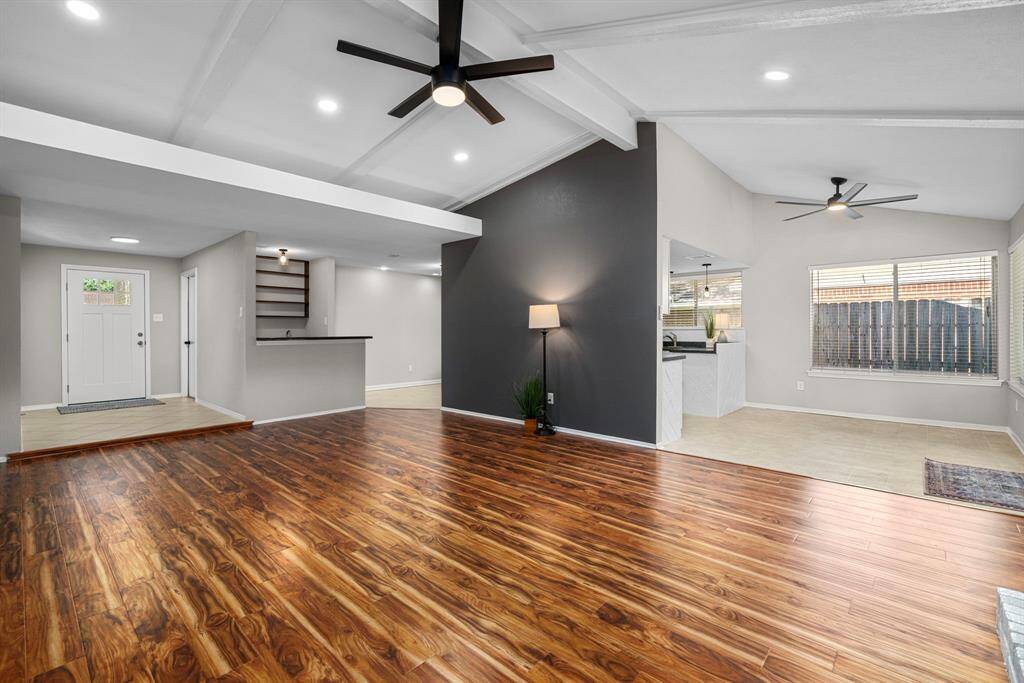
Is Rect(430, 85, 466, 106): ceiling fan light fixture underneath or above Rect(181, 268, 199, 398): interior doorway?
above

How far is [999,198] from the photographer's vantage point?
14.8ft

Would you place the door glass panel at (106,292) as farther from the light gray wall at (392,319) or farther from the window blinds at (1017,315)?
the window blinds at (1017,315)

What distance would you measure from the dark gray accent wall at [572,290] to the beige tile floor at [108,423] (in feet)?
10.9

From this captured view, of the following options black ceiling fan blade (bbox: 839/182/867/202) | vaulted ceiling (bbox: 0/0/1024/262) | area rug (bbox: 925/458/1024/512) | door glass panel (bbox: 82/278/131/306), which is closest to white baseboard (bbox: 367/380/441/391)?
door glass panel (bbox: 82/278/131/306)

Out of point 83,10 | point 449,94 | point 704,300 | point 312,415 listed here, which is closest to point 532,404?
point 312,415

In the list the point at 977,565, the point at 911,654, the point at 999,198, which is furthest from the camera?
the point at 999,198

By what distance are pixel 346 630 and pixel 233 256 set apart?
571cm

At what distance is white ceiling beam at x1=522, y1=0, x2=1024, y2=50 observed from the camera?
229 cm

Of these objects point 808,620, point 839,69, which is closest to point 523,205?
point 839,69

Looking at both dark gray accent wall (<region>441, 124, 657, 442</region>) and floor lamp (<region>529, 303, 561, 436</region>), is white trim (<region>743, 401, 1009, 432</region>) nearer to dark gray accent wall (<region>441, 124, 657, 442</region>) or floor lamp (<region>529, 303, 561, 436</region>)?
dark gray accent wall (<region>441, 124, 657, 442</region>)

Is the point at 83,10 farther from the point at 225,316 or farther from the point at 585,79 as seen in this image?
the point at 225,316

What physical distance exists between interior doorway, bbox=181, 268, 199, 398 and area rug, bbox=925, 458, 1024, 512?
360 inches

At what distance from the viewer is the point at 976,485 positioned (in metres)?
3.43

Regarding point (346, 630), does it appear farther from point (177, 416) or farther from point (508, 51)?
point (177, 416)
